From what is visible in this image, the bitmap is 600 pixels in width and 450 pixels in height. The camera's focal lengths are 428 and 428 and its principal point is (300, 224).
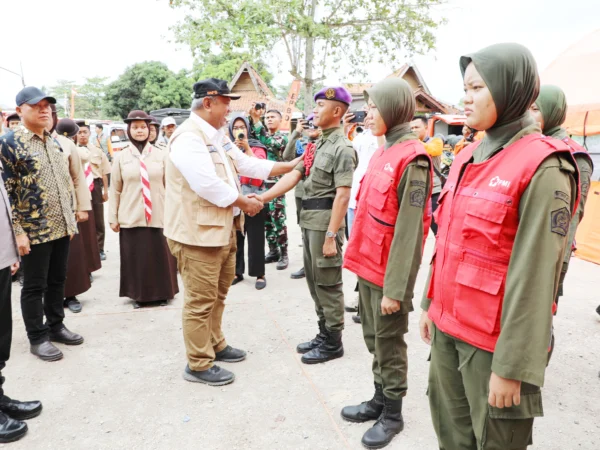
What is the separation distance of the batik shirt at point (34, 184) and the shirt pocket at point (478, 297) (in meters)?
3.08

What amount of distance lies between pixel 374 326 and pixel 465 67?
1.56m

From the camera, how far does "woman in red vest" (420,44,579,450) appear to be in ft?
4.21

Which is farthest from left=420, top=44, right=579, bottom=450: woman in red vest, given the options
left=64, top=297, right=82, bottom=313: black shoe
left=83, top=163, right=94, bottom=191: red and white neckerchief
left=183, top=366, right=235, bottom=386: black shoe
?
left=83, top=163, right=94, bottom=191: red and white neckerchief

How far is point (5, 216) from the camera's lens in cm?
266

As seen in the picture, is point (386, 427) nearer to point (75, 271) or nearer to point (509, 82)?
point (509, 82)

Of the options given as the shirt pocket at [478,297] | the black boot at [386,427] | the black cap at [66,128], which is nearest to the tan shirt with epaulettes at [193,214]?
the black boot at [386,427]

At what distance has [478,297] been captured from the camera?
1469 millimetres

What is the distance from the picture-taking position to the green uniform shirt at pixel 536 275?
4.16 feet

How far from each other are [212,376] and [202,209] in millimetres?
1208

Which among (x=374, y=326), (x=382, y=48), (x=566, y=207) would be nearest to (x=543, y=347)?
(x=566, y=207)

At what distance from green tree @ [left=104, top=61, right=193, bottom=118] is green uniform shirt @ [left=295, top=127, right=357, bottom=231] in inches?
1192

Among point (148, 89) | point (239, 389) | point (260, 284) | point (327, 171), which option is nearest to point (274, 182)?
point (260, 284)

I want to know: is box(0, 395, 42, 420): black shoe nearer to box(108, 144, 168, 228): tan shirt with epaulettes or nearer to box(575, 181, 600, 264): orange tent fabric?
box(108, 144, 168, 228): tan shirt with epaulettes

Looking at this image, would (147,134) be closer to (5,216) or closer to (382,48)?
(5,216)
